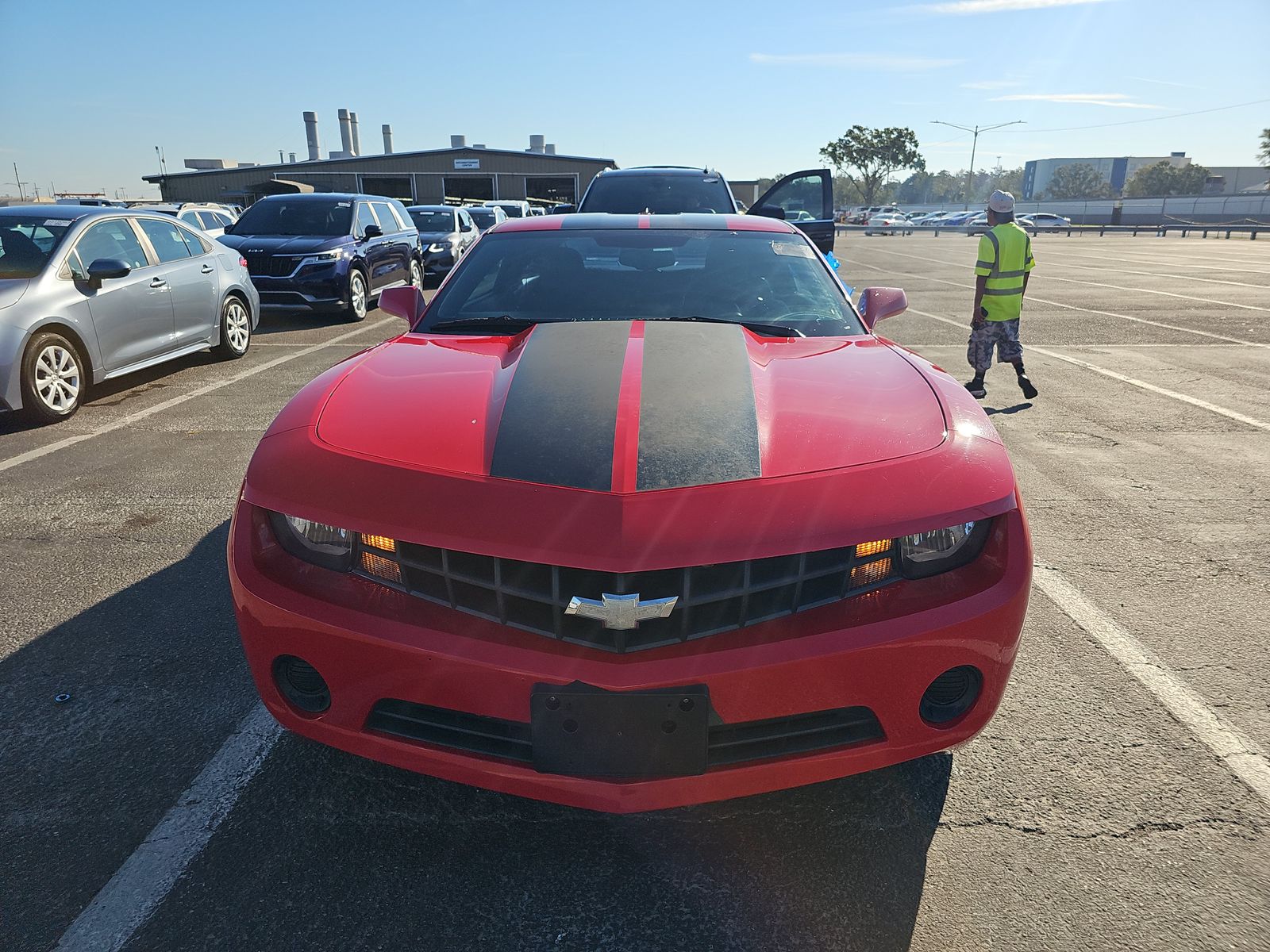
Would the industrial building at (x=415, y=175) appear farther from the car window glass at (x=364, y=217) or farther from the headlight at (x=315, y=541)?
the headlight at (x=315, y=541)

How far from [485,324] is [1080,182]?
5237 inches

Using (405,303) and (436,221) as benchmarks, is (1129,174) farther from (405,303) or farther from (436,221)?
(405,303)

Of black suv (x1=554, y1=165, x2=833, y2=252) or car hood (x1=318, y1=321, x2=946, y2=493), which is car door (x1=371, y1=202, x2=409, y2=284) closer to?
black suv (x1=554, y1=165, x2=833, y2=252)

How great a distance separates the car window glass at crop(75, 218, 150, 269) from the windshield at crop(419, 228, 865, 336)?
4.87 meters

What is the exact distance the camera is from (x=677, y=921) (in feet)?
6.18

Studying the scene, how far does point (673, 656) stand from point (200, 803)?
1.44 meters

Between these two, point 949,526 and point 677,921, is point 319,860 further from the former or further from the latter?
point 949,526

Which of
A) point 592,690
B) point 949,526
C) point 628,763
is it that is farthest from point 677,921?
point 949,526

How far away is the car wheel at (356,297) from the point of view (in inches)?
452

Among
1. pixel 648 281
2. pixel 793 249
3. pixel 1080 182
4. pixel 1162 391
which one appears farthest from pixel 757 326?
pixel 1080 182

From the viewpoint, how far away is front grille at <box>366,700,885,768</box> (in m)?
1.86

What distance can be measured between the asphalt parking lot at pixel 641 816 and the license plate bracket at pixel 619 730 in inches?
15.2

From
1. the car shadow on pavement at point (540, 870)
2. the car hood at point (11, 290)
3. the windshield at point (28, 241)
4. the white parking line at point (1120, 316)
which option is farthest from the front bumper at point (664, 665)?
the white parking line at point (1120, 316)

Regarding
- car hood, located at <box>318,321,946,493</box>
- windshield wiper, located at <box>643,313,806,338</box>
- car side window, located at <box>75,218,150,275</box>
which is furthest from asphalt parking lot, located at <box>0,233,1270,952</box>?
car side window, located at <box>75,218,150,275</box>
